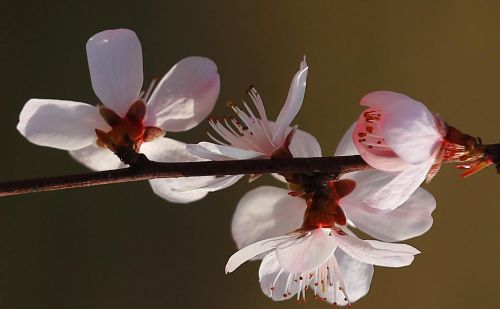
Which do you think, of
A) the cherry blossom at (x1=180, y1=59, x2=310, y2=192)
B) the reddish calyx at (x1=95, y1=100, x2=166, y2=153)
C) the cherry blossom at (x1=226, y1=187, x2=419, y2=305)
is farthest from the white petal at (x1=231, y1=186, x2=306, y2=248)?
the reddish calyx at (x1=95, y1=100, x2=166, y2=153)

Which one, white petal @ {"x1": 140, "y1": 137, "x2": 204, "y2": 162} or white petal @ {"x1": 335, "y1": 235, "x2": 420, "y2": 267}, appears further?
white petal @ {"x1": 140, "y1": 137, "x2": 204, "y2": 162}

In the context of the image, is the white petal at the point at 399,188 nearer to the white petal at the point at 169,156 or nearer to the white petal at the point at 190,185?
the white petal at the point at 190,185

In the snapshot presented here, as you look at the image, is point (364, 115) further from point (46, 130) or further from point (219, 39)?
point (219, 39)

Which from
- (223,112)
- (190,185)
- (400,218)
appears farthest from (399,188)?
(223,112)

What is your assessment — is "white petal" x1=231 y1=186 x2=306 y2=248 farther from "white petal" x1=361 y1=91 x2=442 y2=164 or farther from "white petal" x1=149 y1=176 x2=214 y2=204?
"white petal" x1=361 y1=91 x2=442 y2=164

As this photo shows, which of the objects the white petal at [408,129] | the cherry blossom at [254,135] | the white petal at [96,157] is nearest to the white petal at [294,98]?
the cherry blossom at [254,135]

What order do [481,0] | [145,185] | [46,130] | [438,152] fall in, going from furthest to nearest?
[145,185], [481,0], [46,130], [438,152]

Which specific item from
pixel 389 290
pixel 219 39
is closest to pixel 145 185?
pixel 219 39
